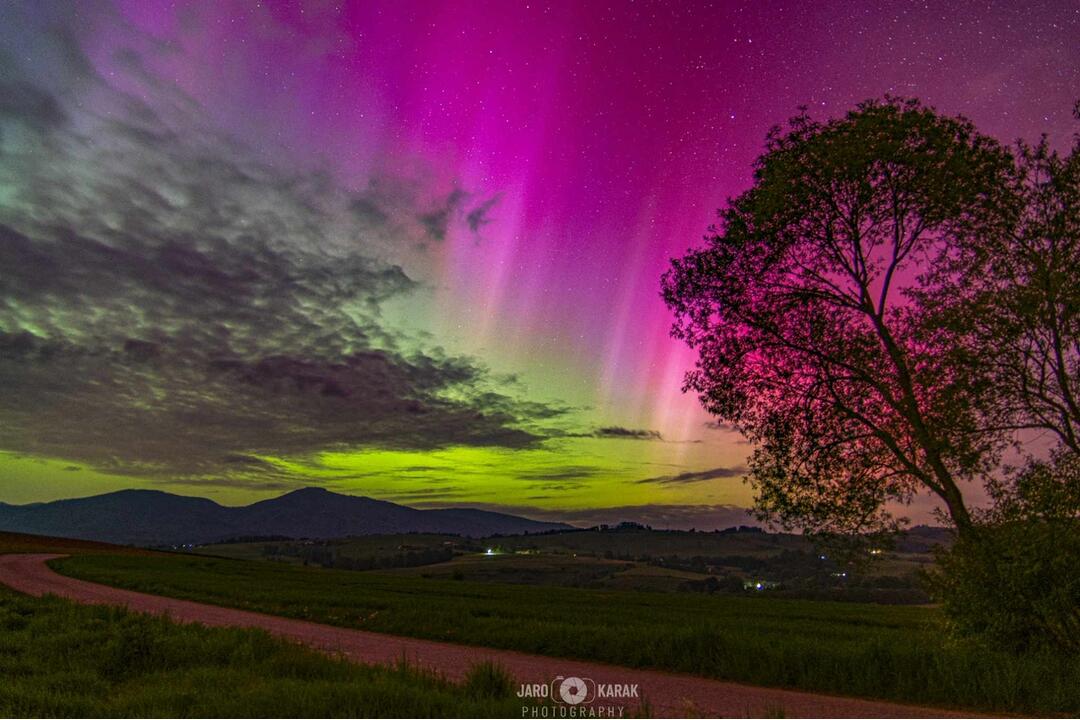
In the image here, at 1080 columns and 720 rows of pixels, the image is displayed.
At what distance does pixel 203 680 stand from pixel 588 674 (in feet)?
31.8

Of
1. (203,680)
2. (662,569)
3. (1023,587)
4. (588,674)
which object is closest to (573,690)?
(588,674)

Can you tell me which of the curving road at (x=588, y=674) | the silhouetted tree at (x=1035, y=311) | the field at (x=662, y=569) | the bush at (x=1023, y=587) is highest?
the silhouetted tree at (x=1035, y=311)

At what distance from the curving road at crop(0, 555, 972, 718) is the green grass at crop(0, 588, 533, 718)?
76.4 inches

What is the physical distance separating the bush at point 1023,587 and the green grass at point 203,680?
1152 cm

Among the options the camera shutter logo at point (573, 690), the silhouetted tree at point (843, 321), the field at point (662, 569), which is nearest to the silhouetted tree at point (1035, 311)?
the silhouetted tree at point (843, 321)

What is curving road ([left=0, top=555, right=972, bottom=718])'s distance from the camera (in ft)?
41.5

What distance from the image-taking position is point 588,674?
17.6 meters

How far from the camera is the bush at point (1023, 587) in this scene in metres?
14.8

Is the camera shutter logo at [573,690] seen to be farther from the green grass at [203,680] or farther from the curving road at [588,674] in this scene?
the green grass at [203,680]

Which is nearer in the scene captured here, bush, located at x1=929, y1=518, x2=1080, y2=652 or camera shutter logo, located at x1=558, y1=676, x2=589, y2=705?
camera shutter logo, located at x1=558, y1=676, x2=589, y2=705

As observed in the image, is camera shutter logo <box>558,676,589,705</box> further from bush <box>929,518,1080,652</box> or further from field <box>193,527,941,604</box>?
field <box>193,527,941,604</box>

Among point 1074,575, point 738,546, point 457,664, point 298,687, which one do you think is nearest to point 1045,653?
point 1074,575

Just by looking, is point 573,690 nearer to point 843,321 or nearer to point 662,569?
point 843,321

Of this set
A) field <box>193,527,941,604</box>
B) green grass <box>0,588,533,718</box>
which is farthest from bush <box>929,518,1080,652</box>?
field <box>193,527,941,604</box>
